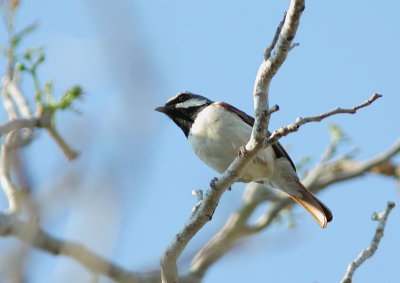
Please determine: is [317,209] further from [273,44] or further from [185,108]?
[273,44]

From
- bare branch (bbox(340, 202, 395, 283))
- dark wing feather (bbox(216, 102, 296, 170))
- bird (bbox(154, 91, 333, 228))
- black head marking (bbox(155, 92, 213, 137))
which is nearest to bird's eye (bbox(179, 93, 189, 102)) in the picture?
black head marking (bbox(155, 92, 213, 137))

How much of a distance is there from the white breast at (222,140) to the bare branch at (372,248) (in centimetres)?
159

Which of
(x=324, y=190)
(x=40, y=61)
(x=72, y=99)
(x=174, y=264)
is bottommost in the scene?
(x=324, y=190)

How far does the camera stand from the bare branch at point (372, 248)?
4023 millimetres

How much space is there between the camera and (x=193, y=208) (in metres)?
4.44

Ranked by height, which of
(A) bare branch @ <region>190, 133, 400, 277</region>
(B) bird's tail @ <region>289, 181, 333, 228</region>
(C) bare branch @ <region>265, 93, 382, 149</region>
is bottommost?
(A) bare branch @ <region>190, 133, 400, 277</region>

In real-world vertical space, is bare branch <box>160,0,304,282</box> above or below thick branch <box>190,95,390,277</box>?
above

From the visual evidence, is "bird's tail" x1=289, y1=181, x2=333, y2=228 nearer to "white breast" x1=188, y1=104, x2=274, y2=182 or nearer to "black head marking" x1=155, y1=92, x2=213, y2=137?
"white breast" x1=188, y1=104, x2=274, y2=182

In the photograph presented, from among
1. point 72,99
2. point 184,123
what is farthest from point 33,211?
point 184,123

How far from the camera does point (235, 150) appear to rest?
228 inches

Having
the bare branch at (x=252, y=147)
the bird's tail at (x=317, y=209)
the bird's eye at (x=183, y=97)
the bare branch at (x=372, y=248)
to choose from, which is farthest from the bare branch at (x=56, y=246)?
the bird's eye at (x=183, y=97)

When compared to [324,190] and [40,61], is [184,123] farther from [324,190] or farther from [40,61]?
[324,190]

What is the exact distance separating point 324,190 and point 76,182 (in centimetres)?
727

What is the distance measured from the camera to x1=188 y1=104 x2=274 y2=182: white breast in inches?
227
